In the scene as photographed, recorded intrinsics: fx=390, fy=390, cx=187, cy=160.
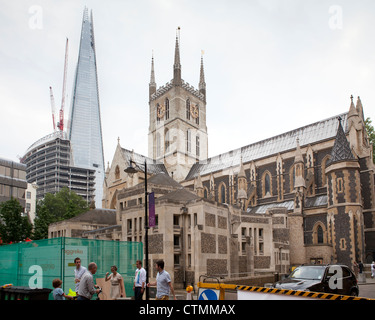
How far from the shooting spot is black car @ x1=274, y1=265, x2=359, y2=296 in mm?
13469

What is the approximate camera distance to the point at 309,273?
1430cm

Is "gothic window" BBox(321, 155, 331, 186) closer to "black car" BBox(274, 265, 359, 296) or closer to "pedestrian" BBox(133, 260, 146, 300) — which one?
"black car" BBox(274, 265, 359, 296)

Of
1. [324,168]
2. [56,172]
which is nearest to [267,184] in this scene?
[324,168]

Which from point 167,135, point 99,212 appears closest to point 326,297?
point 99,212

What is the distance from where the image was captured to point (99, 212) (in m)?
47.7

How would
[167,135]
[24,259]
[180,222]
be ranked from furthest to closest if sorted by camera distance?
[167,135], [180,222], [24,259]

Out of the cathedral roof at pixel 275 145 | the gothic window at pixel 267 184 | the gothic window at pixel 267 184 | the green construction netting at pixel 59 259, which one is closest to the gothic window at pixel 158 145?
the cathedral roof at pixel 275 145

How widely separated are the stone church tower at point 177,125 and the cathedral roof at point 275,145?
5652 mm

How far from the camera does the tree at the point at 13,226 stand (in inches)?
2019

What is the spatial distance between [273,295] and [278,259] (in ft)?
112

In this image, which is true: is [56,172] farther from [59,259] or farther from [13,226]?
[59,259]

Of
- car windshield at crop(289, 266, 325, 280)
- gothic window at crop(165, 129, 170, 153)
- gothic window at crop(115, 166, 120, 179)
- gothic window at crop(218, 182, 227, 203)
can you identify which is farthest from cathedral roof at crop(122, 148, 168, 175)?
car windshield at crop(289, 266, 325, 280)

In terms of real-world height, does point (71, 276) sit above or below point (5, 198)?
below
